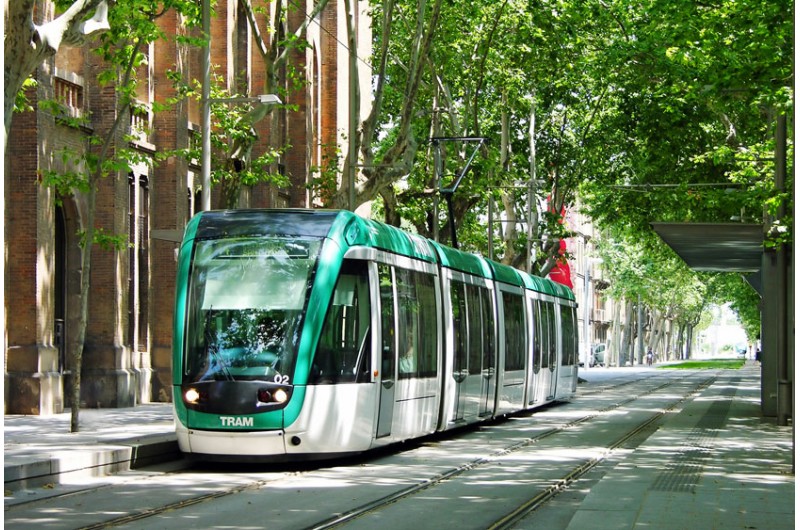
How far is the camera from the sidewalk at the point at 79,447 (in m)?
14.3

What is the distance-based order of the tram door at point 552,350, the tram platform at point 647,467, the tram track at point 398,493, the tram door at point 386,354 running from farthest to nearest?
the tram door at point 552,350 → the tram door at point 386,354 → the tram track at point 398,493 → the tram platform at point 647,467

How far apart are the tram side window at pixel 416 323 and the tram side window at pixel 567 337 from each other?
13.2 metres

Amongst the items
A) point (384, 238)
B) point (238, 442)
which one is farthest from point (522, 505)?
point (384, 238)

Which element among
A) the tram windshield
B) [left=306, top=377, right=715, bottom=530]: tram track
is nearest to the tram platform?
[left=306, top=377, right=715, bottom=530]: tram track

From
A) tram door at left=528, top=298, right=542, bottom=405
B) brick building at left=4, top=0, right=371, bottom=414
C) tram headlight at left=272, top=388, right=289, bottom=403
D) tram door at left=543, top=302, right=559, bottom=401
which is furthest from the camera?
tram door at left=543, top=302, right=559, bottom=401

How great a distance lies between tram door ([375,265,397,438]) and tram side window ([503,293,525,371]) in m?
7.99

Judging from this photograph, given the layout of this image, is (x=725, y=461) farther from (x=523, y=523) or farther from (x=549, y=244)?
(x=549, y=244)

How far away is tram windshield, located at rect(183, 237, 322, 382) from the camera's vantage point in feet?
51.2

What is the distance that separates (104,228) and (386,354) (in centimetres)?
1273

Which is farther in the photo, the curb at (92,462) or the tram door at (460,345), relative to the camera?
the tram door at (460,345)

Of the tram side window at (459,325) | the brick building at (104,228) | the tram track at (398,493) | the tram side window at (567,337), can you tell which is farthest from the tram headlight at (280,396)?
the tram side window at (567,337)

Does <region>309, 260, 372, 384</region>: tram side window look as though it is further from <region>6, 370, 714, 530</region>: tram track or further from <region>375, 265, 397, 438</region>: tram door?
<region>6, 370, 714, 530</region>: tram track

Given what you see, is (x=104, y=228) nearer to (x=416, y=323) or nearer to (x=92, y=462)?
(x=416, y=323)

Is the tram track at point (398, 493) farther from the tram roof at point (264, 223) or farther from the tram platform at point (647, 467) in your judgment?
the tram roof at point (264, 223)
